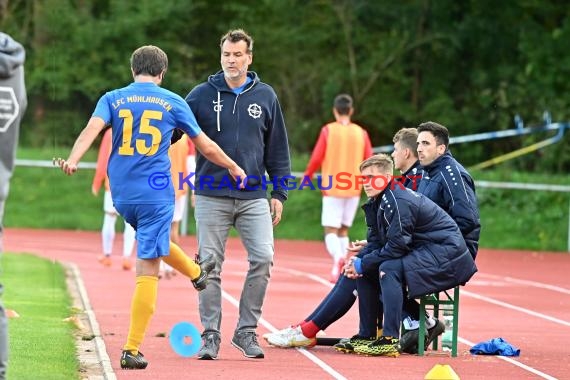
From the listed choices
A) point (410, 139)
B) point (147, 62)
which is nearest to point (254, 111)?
point (147, 62)

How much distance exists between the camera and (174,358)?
9086mm

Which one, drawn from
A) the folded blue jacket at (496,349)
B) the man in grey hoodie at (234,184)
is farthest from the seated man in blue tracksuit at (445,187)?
the man in grey hoodie at (234,184)

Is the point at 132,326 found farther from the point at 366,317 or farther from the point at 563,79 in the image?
the point at 563,79

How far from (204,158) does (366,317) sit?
1.67 m

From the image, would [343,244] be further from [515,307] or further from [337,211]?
[515,307]

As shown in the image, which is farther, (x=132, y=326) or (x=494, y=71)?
(x=494, y=71)

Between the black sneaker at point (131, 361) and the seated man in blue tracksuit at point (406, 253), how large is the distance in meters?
1.82

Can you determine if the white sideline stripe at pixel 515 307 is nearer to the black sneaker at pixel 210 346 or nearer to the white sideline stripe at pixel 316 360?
the white sideline stripe at pixel 316 360

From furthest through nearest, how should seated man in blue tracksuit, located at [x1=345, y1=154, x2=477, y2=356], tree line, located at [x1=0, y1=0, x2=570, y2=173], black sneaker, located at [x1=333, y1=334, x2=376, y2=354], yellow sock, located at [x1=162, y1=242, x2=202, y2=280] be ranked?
tree line, located at [x1=0, y1=0, x2=570, y2=173], black sneaker, located at [x1=333, y1=334, x2=376, y2=354], seated man in blue tracksuit, located at [x1=345, y1=154, x2=477, y2=356], yellow sock, located at [x1=162, y1=242, x2=202, y2=280]

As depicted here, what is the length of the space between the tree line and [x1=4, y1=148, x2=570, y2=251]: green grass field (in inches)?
230

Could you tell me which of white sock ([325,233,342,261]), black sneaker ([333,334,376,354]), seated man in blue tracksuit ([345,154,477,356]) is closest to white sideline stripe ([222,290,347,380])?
black sneaker ([333,334,376,354])

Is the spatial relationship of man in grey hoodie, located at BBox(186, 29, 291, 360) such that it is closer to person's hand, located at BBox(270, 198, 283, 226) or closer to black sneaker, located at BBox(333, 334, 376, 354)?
person's hand, located at BBox(270, 198, 283, 226)

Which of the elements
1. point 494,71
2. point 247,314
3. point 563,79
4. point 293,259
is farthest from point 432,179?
point 494,71

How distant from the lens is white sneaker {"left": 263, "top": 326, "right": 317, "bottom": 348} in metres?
9.90
